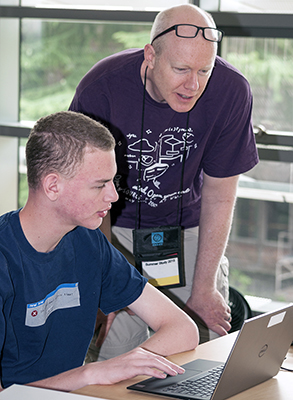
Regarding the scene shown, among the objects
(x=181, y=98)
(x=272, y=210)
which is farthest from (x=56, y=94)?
(x=181, y=98)

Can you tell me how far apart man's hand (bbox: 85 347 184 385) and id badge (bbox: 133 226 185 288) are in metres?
0.77

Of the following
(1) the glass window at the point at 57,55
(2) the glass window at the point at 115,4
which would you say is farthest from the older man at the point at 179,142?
(1) the glass window at the point at 57,55

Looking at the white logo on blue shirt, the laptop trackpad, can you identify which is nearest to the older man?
the white logo on blue shirt

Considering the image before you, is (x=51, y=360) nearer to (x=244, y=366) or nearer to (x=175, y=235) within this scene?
(x=244, y=366)

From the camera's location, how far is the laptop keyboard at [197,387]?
120 centimetres

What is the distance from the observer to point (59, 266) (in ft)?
4.69

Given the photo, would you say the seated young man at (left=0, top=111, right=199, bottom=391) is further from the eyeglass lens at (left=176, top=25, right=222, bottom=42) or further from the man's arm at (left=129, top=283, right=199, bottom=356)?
the eyeglass lens at (left=176, top=25, right=222, bottom=42)

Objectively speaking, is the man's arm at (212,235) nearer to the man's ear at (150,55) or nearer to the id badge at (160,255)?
the id badge at (160,255)

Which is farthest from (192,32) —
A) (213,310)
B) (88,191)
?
(213,310)

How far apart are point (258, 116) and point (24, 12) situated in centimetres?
141

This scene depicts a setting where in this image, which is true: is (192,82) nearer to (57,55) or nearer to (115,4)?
(115,4)

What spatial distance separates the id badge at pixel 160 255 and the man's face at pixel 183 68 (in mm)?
482

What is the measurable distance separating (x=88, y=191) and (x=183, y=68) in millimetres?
627

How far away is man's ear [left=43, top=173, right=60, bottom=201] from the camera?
53.4 inches
